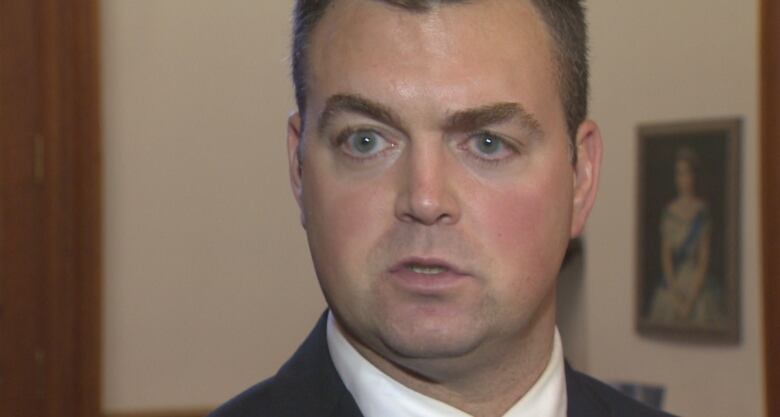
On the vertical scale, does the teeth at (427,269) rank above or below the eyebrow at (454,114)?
below

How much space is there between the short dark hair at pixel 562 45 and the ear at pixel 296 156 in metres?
0.03

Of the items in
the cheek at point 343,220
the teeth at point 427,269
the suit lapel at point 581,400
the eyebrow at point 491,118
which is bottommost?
the suit lapel at point 581,400

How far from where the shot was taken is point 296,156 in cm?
140

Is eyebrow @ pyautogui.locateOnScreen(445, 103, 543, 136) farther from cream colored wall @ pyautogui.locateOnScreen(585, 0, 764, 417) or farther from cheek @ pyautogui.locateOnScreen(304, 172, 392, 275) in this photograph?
cream colored wall @ pyautogui.locateOnScreen(585, 0, 764, 417)

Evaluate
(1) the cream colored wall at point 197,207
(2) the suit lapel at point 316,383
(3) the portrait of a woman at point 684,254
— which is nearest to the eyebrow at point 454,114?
(2) the suit lapel at point 316,383

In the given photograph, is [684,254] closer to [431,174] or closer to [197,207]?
[197,207]

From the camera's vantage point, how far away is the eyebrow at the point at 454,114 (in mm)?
1240

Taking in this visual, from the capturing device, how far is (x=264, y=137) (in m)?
2.77

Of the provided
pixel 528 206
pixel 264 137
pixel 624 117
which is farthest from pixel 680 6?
pixel 528 206

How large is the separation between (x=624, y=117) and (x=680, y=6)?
0.75 feet

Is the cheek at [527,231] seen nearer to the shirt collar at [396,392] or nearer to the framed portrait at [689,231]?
the shirt collar at [396,392]

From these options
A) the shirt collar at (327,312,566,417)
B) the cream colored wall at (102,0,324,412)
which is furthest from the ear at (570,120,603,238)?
the cream colored wall at (102,0,324,412)

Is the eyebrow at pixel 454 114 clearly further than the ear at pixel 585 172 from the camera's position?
No

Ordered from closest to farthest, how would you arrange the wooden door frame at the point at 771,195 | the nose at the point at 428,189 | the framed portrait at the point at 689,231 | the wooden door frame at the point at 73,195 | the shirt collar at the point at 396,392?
the nose at the point at 428,189
the shirt collar at the point at 396,392
the wooden door frame at the point at 771,195
the framed portrait at the point at 689,231
the wooden door frame at the point at 73,195
